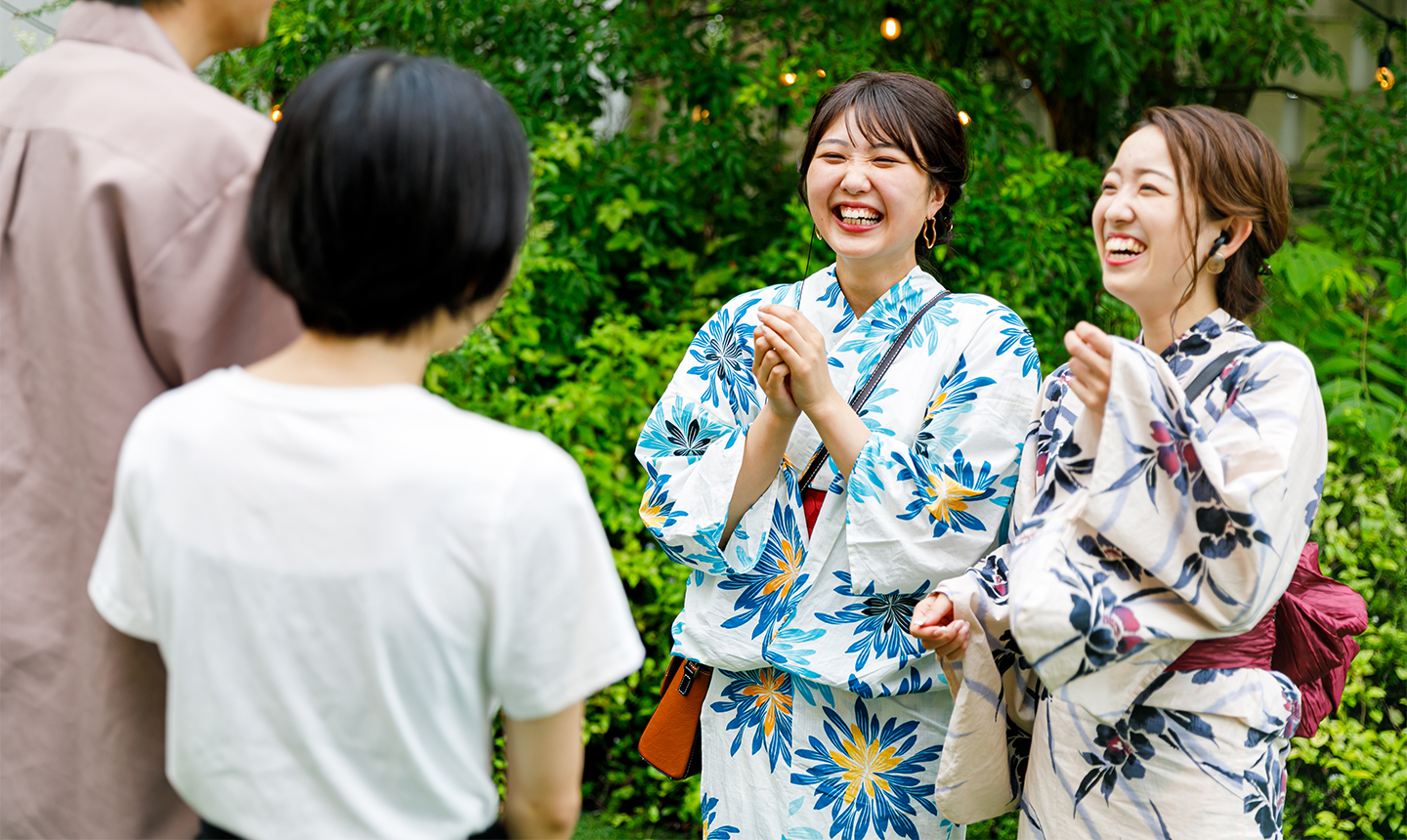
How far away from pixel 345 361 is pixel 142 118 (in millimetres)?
426

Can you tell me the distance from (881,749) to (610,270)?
2768 mm

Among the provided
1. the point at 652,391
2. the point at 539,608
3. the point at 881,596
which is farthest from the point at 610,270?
the point at 539,608

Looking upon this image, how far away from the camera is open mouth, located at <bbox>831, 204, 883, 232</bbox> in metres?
2.09

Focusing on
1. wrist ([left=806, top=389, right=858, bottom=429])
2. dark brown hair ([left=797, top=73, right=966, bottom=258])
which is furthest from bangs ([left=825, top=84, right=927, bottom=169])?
wrist ([left=806, top=389, right=858, bottom=429])

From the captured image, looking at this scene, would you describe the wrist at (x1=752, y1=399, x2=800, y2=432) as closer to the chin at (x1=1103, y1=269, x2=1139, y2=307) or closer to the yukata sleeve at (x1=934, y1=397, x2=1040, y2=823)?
the yukata sleeve at (x1=934, y1=397, x2=1040, y2=823)

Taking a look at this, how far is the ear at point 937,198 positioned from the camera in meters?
2.16

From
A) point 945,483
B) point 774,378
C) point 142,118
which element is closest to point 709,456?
point 774,378

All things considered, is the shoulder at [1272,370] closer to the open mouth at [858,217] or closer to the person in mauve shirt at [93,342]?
the open mouth at [858,217]

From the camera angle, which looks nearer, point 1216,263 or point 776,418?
point 1216,263

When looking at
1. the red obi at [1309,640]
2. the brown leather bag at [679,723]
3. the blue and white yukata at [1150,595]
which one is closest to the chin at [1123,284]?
the blue and white yukata at [1150,595]

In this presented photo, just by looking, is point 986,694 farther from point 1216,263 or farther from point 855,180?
point 855,180

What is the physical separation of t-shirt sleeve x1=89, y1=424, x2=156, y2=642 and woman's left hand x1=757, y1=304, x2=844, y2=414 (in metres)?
1.07

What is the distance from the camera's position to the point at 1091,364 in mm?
1571

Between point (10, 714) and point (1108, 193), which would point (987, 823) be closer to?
point (1108, 193)
